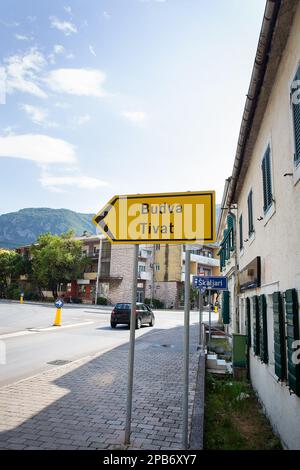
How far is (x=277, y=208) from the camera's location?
5.33 metres

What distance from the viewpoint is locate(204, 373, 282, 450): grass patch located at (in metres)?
4.72

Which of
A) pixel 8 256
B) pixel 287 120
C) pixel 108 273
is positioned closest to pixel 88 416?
pixel 287 120

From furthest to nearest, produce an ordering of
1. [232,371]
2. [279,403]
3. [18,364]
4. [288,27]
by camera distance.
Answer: [232,371], [18,364], [279,403], [288,27]

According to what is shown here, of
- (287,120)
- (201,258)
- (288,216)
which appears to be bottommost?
(288,216)

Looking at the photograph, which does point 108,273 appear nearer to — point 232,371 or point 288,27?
point 232,371

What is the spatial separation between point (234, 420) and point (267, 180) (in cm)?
425

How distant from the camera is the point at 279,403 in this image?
16.4 feet

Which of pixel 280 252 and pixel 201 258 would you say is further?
pixel 201 258

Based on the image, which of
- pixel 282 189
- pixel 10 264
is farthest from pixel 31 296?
pixel 282 189

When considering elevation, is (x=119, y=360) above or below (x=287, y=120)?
below

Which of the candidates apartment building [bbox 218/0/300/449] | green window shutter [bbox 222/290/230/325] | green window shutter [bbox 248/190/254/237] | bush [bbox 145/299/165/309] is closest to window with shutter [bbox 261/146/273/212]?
apartment building [bbox 218/0/300/449]

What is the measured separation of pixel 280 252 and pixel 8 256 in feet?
183

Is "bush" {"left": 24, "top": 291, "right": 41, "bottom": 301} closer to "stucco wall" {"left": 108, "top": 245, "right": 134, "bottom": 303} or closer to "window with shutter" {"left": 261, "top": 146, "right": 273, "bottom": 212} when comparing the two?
"stucco wall" {"left": 108, "top": 245, "right": 134, "bottom": 303}
